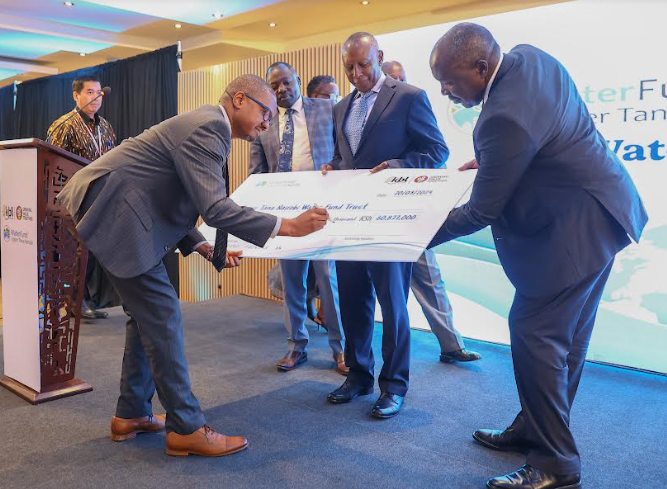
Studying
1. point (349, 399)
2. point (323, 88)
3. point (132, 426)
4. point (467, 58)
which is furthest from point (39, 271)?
point (467, 58)

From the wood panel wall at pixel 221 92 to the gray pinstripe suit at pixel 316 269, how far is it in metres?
1.68

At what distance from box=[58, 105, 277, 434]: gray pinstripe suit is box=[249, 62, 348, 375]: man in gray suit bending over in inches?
56.2

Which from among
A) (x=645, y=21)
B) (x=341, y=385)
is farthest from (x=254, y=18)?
(x=341, y=385)

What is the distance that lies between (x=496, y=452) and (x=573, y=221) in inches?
44.0

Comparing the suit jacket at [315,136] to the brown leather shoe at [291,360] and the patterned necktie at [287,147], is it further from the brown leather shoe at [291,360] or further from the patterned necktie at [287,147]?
the brown leather shoe at [291,360]

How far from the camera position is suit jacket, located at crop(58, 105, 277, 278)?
91.4 inches

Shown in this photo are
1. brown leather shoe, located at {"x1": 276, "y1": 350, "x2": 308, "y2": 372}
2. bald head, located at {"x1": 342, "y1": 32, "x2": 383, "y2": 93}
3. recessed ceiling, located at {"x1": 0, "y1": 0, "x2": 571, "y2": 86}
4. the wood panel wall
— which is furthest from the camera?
recessed ceiling, located at {"x1": 0, "y1": 0, "x2": 571, "y2": 86}

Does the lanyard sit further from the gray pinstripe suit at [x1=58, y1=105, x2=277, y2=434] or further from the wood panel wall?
the gray pinstripe suit at [x1=58, y1=105, x2=277, y2=434]

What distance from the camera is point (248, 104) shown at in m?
2.44

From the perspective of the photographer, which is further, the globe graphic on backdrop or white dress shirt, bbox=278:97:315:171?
white dress shirt, bbox=278:97:315:171

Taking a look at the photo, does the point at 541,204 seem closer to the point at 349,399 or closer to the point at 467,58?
the point at 467,58

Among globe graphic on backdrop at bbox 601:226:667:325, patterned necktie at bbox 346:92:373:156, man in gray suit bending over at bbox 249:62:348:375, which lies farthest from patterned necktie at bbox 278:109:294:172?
globe graphic on backdrop at bbox 601:226:667:325

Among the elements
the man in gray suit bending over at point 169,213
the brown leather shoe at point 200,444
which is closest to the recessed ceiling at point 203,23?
the man in gray suit bending over at point 169,213

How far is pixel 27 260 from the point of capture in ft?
10.9
